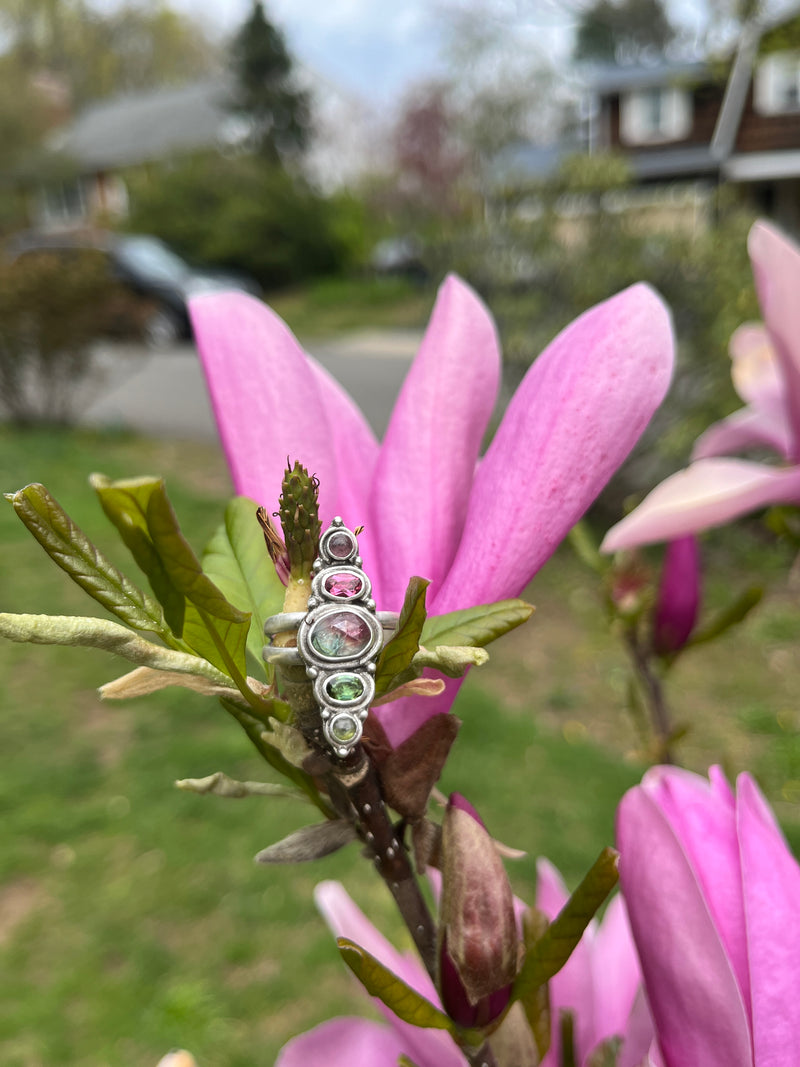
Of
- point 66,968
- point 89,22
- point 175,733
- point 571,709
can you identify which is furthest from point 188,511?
point 89,22

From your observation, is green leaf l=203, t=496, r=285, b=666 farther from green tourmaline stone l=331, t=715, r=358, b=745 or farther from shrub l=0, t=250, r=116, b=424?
shrub l=0, t=250, r=116, b=424

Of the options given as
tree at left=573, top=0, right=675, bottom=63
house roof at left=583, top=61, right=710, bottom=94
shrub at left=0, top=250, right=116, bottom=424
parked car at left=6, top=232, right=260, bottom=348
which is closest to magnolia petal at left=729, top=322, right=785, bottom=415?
shrub at left=0, top=250, right=116, bottom=424

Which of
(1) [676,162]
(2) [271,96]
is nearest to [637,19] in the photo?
(1) [676,162]

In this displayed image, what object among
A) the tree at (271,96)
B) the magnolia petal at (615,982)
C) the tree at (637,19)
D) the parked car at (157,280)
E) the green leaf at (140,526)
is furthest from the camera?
the tree at (271,96)

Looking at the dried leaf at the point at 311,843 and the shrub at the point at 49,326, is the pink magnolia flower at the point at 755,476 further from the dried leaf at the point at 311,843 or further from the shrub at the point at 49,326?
the shrub at the point at 49,326

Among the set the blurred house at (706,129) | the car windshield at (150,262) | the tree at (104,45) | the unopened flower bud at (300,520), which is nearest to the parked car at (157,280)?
the car windshield at (150,262)

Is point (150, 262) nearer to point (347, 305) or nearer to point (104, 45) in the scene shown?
point (347, 305)
